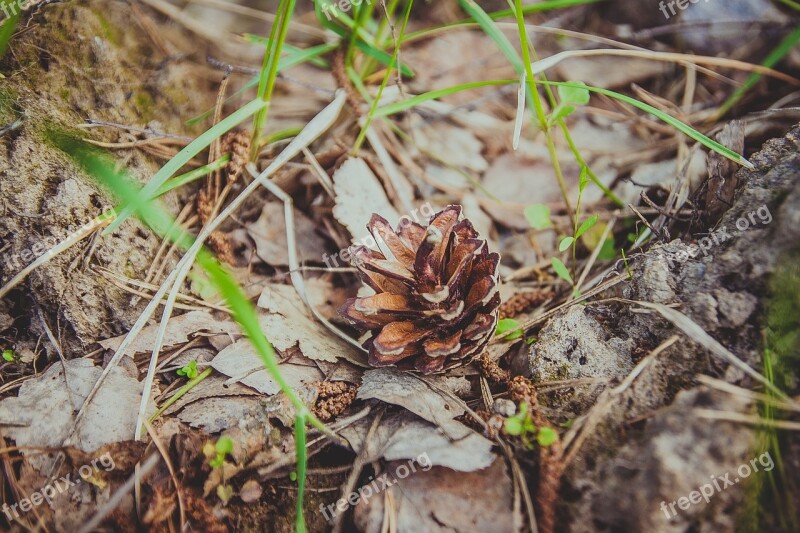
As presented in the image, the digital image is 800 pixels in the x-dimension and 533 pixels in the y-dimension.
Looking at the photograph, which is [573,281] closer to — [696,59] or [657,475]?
[657,475]

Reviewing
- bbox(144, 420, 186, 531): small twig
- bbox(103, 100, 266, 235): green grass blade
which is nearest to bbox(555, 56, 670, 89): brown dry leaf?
bbox(103, 100, 266, 235): green grass blade

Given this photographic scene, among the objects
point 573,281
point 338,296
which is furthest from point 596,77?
point 338,296

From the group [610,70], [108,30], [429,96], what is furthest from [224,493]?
[610,70]

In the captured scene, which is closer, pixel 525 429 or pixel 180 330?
pixel 525 429

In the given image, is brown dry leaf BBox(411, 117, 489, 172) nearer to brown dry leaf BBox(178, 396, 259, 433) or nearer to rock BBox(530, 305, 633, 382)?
rock BBox(530, 305, 633, 382)

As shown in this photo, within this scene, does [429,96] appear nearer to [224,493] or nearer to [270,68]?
[270,68]

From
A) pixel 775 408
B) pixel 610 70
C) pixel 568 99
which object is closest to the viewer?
pixel 775 408
